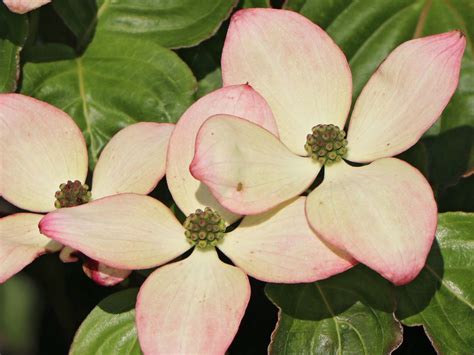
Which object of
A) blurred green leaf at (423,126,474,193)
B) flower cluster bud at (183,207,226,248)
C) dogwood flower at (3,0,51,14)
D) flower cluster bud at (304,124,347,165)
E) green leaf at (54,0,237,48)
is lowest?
blurred green leaf at (423,126,474,193)

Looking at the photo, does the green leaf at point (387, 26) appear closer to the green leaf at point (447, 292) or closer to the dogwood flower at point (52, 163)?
the green leaf at point (447, 292)

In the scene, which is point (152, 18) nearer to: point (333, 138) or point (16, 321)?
point (333, 138)

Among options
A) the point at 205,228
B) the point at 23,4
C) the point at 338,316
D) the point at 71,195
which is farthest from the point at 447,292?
the point at 23,4

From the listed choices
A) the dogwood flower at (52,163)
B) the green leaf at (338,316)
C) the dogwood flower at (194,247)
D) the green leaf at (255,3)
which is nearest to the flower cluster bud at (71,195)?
the dogwood flower at (52,163)

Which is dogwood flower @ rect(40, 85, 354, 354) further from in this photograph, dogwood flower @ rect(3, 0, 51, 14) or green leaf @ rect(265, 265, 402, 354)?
dogwood flower @ rect(3, 0, 51, 14)

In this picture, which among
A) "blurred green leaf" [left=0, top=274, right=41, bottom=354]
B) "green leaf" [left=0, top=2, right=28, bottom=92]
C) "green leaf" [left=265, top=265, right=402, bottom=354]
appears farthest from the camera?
"green leaf" [left=0, top=2, right=28, bottom=92]

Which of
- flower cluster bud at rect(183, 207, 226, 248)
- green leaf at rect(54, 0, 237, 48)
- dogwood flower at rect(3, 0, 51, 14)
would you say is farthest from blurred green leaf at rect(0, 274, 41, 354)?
green leaf at rect(54, 0, 237, 48)

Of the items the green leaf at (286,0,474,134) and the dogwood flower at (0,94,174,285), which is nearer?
the dogwood flower at (0,94,174,285)
